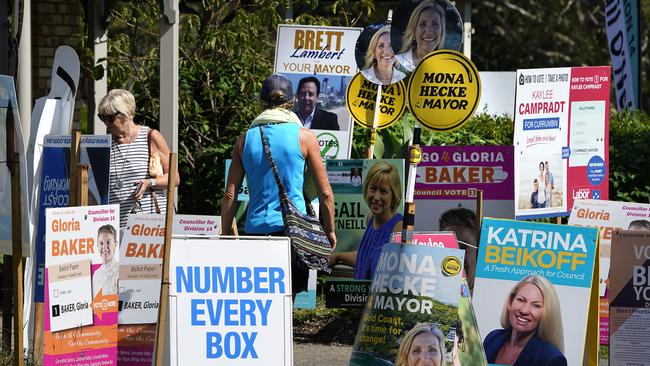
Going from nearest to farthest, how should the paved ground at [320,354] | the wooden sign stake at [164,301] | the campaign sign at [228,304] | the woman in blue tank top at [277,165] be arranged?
the wooden sign stake at [164,301] < the campaign sign at [228,304] < the woman in blue tank top at [277,165] < the paved ground at [320,354]

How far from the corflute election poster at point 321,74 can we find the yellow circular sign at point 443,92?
2404 millimetres

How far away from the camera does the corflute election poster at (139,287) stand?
24.7 feet

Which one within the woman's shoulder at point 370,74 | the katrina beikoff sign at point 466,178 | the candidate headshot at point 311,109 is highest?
the woman's shoulder at point 370,74

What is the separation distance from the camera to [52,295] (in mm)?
6781

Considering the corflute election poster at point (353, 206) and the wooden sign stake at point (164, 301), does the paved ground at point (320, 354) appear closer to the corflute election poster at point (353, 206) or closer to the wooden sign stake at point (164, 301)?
the corflute election poster at point (353, 206)

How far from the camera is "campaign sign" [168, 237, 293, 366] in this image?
259 inches

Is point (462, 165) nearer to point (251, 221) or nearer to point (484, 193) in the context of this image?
point (484, 193)

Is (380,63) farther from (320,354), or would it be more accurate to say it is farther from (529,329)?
(529,329)

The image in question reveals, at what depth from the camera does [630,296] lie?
23.6 ft

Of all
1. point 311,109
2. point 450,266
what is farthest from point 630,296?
point 311,109

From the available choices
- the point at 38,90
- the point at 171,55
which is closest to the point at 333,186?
the point at 171,55

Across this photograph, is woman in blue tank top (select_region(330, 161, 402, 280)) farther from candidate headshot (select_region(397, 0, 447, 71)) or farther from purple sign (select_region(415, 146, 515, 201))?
candidate headshot (select_region(397, 0, 447, 71))

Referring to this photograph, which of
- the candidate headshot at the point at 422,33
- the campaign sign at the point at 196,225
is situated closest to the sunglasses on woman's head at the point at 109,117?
the campaign sign at the point at 196,225

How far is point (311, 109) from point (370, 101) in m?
0.68
